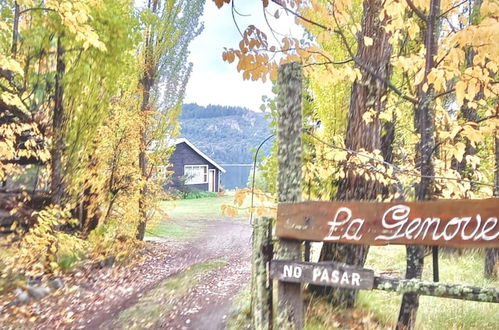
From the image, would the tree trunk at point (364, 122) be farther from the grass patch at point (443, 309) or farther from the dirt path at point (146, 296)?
the dirt path at point (146, 296)

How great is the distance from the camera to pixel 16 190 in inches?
405

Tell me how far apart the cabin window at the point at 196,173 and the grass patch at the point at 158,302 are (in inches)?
1033

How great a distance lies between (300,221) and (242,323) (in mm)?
3166

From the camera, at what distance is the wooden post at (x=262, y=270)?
420cm

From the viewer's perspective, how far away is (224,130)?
132 m

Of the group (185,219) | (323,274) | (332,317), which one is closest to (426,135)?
(323,274)

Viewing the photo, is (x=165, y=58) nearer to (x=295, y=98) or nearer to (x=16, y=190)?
(x=16, y=190)

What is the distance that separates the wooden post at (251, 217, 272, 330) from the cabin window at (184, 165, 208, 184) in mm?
32653

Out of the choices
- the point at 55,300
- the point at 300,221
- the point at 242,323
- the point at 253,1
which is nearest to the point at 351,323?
the point at 242,323

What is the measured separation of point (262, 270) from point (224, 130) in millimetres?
129064

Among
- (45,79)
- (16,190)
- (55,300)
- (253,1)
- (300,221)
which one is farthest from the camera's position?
(16,190)

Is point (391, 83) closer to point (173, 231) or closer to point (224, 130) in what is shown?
point (173, 231)

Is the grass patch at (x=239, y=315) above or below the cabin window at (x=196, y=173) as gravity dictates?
below

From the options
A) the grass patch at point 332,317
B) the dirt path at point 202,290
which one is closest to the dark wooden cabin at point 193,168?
the dirt path at point 202,290
